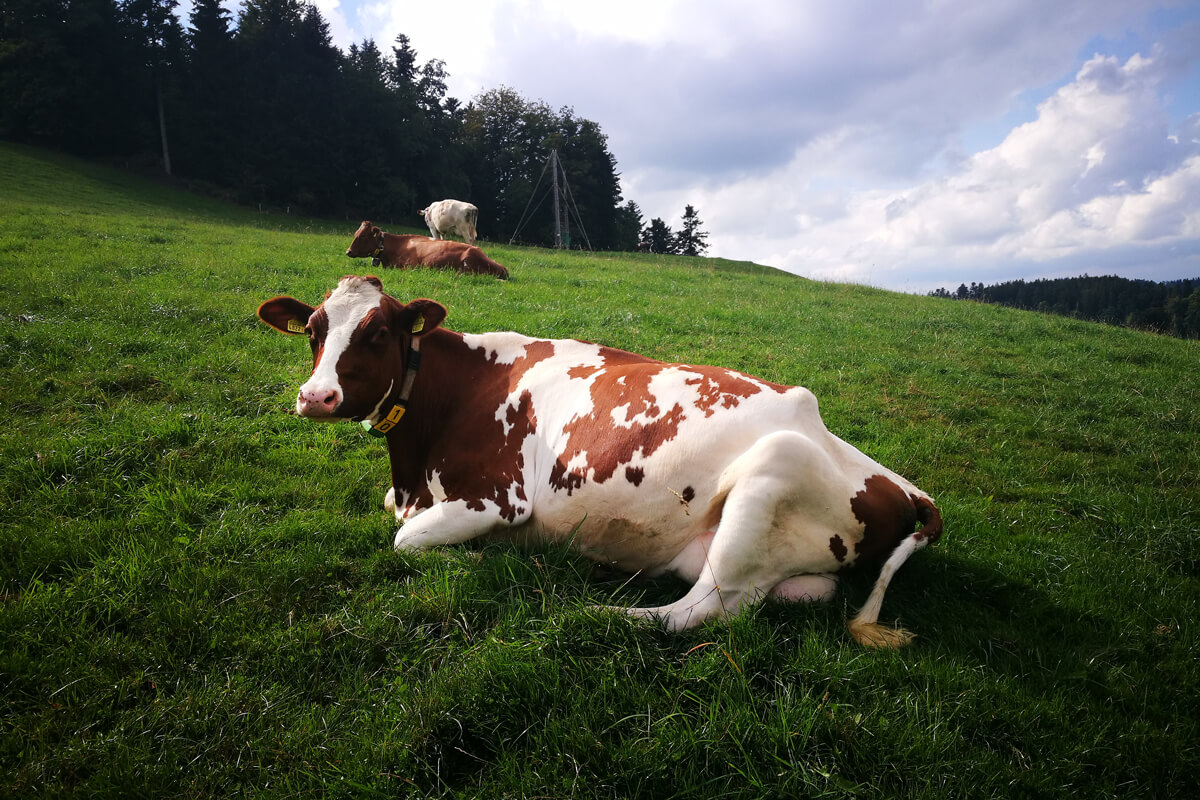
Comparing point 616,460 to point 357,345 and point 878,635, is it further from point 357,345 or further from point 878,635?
point 357,345

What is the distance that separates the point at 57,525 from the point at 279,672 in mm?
2264

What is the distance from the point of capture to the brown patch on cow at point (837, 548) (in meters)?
3.35

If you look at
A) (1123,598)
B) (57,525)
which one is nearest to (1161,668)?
(1123,598)

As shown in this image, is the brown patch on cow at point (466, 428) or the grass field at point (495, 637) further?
the brown patch on cow at point (466, 428)

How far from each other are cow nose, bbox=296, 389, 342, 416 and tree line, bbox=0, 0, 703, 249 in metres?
43.0

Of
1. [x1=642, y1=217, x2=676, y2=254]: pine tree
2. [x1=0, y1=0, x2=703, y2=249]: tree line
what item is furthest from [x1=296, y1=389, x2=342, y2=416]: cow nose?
[x1=642, y1=217, x2=676, y2=254]: pine tree

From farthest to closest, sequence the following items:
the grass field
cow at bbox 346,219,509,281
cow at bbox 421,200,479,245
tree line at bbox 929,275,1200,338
Answer: tree line at bbox 929,275,1200,338 < cow at bbox 421,200,479,245 < cow at bbox 346,219,509,281 < the grass field

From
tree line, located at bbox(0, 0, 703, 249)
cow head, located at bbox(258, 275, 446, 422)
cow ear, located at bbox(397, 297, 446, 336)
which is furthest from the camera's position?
tree line, located at bbox(0, 0, 703, 249)

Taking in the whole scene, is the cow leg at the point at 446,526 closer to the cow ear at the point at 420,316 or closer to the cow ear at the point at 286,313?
the cow ear at the point at 420,316

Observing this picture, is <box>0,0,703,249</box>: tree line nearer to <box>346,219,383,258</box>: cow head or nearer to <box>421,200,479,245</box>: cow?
<box>421,200,479,245</box>: cow

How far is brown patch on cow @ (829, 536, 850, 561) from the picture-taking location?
335cm

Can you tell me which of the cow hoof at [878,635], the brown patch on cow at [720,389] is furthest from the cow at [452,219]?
the cow hoof at [878,635]

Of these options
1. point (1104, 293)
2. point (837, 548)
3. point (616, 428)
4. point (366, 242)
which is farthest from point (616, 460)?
point (1104, 293)

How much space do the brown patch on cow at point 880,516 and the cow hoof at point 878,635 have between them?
0.46 meters
